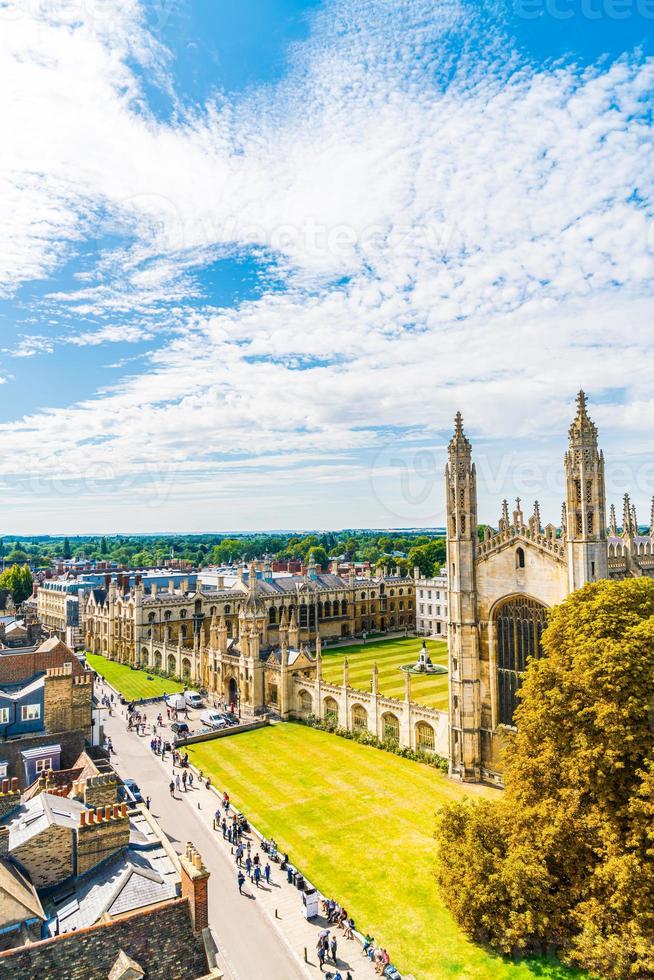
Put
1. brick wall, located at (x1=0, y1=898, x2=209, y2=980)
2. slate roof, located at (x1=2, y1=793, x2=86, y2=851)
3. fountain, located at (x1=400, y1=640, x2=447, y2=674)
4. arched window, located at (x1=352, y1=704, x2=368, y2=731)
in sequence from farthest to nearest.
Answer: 1. fountain, located at (x1=400, y1=640, x2=447, y2=674)
2. arched window, located at (x1=352, y1=704, x2=368, y2=731)
3. slate roof, located at (x1=2, y1=793, x2=86, y2=851)
4. brick wall, located at (x1=0, y1=898, x2=209, y2=980)

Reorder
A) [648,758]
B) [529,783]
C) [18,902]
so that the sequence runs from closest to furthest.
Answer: [18,902] < [648,758] < [529,783]

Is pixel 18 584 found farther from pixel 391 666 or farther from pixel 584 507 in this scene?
pixel 584 507

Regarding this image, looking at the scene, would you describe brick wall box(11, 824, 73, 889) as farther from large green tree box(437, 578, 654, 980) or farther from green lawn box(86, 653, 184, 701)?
green lawn box(86, 653, 184, 701)

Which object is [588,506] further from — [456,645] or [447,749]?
[447,749]

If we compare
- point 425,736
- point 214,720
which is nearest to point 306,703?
point 214,720

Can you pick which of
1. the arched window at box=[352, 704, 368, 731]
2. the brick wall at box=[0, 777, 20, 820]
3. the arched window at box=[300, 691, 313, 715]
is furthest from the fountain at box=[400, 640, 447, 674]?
the brick wall at box=[0, 777, 20, 820]

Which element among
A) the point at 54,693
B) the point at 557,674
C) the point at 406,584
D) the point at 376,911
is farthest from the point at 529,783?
the point at 406,584
